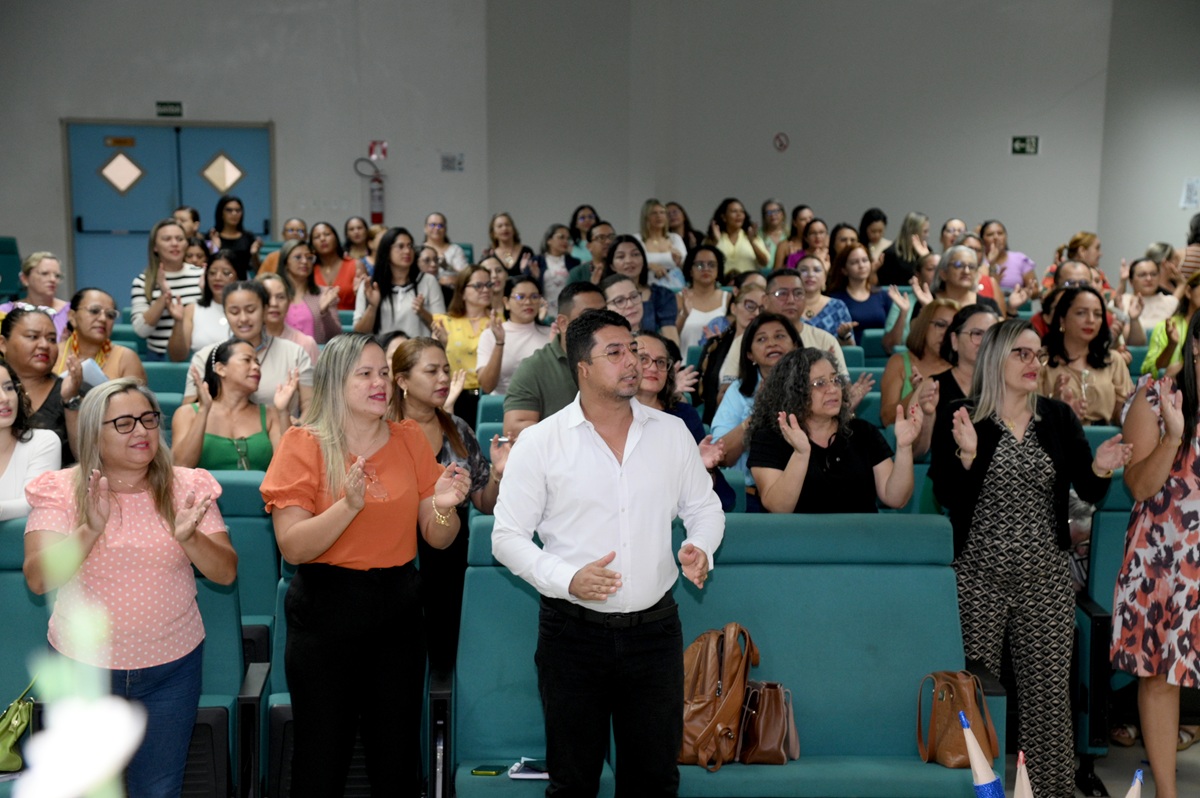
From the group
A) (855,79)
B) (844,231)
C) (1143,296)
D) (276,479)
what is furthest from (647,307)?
(855,79)

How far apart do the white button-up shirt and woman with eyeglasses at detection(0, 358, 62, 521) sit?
4.72 feet

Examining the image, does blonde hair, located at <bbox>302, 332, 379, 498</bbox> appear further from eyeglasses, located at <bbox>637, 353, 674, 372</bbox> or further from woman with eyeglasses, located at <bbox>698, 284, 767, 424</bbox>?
woman with eyeglasses, located at <bbox>698, 284, 767, 424</bbox>

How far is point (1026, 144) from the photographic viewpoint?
1131cm

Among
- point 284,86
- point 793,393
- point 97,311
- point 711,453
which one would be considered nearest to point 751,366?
point 793,393

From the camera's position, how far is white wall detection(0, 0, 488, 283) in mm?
10375

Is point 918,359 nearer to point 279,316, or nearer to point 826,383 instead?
point 826,383

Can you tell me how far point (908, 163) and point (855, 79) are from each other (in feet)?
3.24

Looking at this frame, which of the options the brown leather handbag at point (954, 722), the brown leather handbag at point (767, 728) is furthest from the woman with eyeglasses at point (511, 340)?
the brown leather handbag at point (954, 722)

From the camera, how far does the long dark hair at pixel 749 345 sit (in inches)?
160

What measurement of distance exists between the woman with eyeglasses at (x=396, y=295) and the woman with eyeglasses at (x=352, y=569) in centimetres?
340

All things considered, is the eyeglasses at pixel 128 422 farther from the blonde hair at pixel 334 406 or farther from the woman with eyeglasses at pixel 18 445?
the woman with eyeglasses at pixel 18 445

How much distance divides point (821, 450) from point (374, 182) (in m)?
8.30

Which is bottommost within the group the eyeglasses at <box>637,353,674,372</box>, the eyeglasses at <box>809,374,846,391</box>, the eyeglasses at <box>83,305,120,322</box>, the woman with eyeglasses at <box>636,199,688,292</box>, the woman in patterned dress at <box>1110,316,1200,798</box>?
the woman in patterned dress at <box>1110,316,1200,798</box>

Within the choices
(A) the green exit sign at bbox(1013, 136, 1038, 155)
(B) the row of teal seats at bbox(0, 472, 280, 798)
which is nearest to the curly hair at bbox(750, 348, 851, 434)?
(B) the row of teal seats at bbox(0, 472, 280, 798)
